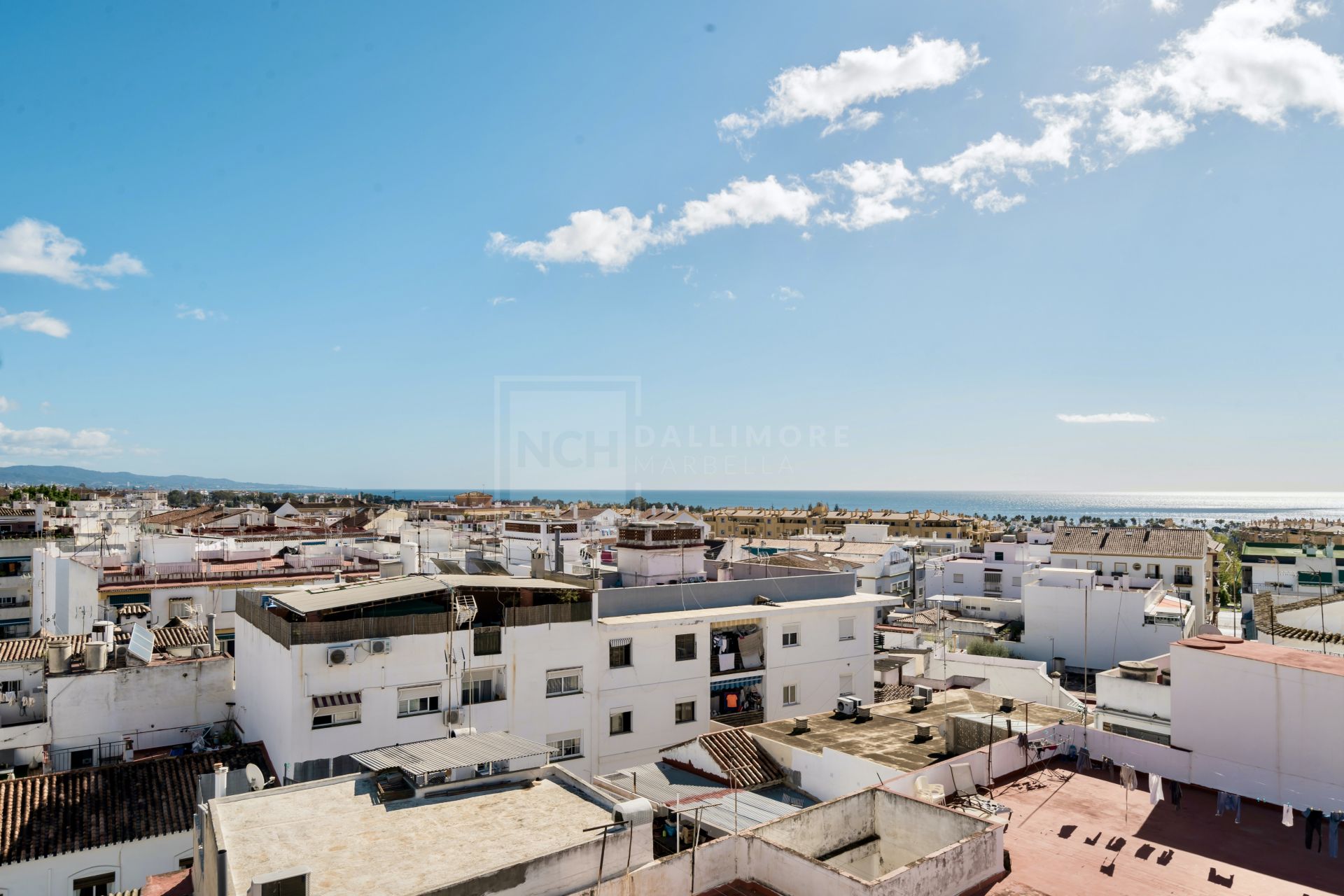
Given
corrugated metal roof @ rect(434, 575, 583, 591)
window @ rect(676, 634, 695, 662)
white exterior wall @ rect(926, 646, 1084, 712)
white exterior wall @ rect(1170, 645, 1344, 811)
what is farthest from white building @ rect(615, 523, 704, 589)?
white exterior wall @ rect(1170, 645, 1344, 811)

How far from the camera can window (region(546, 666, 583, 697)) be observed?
71.6ft

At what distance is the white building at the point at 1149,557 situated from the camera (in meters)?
53.4

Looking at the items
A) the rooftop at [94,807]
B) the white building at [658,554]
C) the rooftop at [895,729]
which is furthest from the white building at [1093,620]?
the rooftop at [94,807]

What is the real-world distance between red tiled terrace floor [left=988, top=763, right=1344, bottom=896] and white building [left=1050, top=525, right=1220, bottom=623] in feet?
138

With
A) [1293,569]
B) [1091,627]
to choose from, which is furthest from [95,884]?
[1293,569]

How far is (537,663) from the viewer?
70.7 ft

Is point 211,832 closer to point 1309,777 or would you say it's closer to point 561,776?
point 561,776

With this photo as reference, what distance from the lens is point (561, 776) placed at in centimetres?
1155

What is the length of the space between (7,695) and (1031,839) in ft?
98.4

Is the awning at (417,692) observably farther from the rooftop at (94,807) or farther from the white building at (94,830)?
the rooftop at (94,807)

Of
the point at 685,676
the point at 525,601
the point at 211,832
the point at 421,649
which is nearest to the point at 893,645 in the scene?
the point at 685,676

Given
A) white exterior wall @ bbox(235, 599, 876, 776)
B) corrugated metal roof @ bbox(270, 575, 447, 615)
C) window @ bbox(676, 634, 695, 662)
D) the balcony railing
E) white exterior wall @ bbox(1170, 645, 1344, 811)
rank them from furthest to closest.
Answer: window @ bbox(676, 634, 695, 662)
the balcony railing
corrugated metal roof @ bbox(270, 575, 447, 615)
white exterior wall @ bbox(235, 599, 876, 776)
white exterior wall @ bbox(1170, 645, 1344, 811)

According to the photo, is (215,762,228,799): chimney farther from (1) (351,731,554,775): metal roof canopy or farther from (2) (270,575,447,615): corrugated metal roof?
(2) (270,575,447,615): corrugated metal roof

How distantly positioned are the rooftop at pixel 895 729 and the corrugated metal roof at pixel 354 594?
903 centimetres
